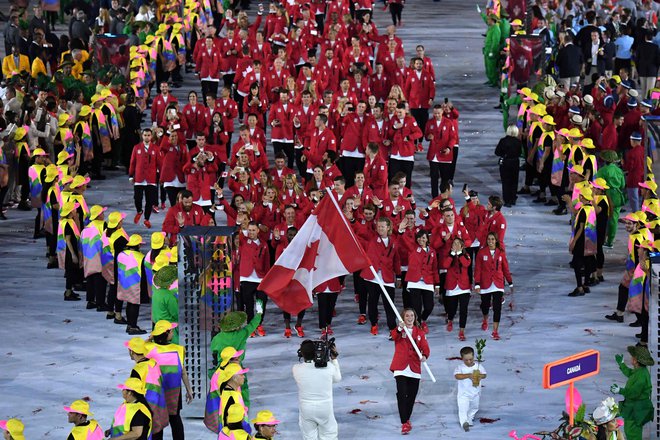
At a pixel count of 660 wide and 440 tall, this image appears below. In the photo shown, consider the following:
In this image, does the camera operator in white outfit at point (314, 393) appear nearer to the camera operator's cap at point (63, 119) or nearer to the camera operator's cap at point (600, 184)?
the camera operator's cap at point (600, 184)

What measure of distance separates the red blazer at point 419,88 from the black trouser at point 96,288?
8.59 m

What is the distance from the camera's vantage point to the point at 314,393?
17875 millimetres

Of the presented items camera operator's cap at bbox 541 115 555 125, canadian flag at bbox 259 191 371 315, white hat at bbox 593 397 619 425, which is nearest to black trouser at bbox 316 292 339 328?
canadian flag at bbox 259 191 371 315

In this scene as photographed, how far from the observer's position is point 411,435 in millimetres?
19234

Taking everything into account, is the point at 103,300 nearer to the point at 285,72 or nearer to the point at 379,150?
the point at 379,150

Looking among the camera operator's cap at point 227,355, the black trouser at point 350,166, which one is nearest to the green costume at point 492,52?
the black trouser at point 350,166

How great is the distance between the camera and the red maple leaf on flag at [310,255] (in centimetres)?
2069

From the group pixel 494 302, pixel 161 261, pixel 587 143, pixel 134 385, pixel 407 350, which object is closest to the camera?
pixel 134 385

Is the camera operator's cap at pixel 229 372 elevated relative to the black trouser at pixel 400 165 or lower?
lower

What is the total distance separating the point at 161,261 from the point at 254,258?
144 centimetres

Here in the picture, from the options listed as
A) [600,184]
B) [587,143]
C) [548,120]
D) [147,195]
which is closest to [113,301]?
[147,195]

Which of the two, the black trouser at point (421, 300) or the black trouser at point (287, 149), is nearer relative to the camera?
the black trouser at point (421, 300)

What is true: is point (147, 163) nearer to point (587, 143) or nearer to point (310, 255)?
point (310, 255)

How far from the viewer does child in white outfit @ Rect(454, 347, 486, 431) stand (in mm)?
19391
